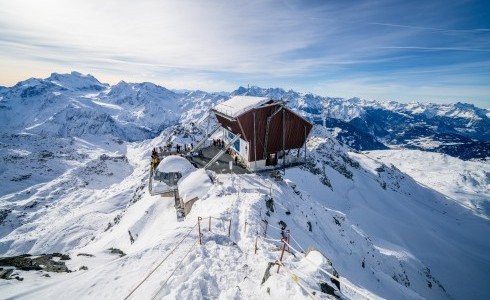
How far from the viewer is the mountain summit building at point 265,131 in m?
29.4

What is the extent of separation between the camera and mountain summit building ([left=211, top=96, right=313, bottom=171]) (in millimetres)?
29384

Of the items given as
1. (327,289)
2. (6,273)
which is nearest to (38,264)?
(6,273)

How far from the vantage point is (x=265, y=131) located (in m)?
30.4

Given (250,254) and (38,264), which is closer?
(250,254)

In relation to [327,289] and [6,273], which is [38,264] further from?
[327,289]

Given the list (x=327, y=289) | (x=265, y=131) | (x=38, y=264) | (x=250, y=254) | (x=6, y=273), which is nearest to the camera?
(x=327, y=289)

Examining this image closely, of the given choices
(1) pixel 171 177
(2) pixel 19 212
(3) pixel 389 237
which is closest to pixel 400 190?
(3) pixel 389 237

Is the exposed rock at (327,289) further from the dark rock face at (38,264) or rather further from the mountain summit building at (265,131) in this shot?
the mountain summit building at (265,131)

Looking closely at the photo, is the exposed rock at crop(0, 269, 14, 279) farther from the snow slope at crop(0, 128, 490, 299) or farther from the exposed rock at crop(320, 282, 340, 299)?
the exposed rock at crop(320, 282, 340, 299)

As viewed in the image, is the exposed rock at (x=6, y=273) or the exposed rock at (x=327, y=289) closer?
the exposed rock at (x=327, y=289)

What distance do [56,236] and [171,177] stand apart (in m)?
74.4

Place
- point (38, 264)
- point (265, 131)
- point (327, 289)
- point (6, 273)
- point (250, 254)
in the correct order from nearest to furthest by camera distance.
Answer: point (327, 289) < point (6, 273) < point (250, 254) < point (38, 264) < point (265, 131)

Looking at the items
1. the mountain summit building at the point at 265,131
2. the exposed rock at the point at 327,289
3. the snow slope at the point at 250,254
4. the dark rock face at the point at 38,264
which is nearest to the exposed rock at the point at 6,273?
the dark rock face at the point at 38,264

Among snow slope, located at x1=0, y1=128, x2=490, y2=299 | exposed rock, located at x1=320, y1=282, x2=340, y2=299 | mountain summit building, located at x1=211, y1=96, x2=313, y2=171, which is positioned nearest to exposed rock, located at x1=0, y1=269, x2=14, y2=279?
snow slope, located at x1=0, y1=128, x2=490, y2=299
